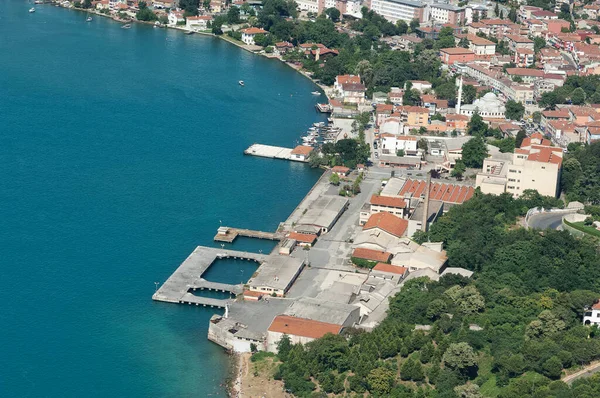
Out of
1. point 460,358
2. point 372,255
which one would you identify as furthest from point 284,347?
point 372,255

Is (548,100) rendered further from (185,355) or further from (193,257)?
(185,355)

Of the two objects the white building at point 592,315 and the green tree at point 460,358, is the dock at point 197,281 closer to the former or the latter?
the green tree at point 460,358

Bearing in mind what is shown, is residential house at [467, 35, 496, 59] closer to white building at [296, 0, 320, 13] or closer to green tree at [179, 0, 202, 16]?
white building at [296, 0, 320, 13]

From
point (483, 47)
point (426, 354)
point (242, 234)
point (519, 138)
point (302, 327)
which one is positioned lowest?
point (242, 234)

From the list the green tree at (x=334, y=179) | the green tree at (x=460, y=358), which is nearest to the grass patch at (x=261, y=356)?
the green tree at (x=460, y=358)

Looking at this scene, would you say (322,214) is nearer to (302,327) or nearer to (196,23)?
(302,327)

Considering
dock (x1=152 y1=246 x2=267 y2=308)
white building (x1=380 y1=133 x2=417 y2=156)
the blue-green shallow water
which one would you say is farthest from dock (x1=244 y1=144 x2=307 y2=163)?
dock (x1=152 y1=246 x2=267 y2=308)
